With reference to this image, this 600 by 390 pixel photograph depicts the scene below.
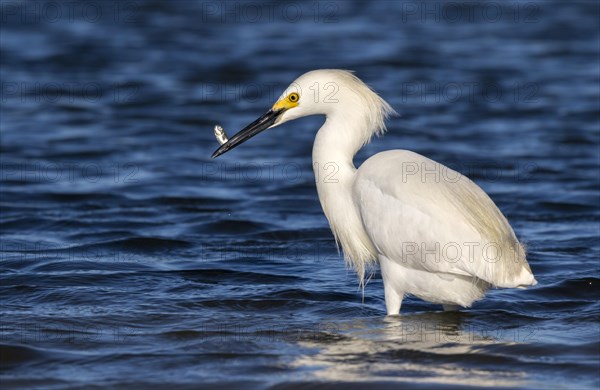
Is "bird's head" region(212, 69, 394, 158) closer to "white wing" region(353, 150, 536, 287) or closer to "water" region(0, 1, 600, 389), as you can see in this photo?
"white wing" region(353, 150, 536, 287)

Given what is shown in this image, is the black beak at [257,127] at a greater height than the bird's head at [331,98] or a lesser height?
lesser

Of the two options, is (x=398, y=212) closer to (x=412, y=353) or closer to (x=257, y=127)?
(x=412, y=353)

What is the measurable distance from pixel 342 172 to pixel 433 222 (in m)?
0.90

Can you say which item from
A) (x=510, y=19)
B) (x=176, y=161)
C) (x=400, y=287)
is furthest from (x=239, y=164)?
(x=510, y=19)

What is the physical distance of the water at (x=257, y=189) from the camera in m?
7.14

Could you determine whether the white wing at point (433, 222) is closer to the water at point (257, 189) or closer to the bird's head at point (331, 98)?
the bird's head at point (331, 98)

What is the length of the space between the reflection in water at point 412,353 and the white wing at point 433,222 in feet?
1.59

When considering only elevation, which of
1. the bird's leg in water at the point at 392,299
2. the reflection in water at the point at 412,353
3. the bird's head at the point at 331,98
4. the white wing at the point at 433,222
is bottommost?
the reflection in water at the point at 412,353

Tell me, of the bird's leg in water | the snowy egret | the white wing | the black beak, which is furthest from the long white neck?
the bird's leg in water

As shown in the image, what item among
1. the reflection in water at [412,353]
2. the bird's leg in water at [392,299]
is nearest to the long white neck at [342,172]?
the bird's leg in water at [392,299]

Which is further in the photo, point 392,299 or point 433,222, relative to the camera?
point 392,299

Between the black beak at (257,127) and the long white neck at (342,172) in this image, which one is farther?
the black beak at (257,127)

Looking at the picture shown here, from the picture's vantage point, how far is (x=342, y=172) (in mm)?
8164

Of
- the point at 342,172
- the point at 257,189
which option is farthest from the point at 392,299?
the point at 257,189
